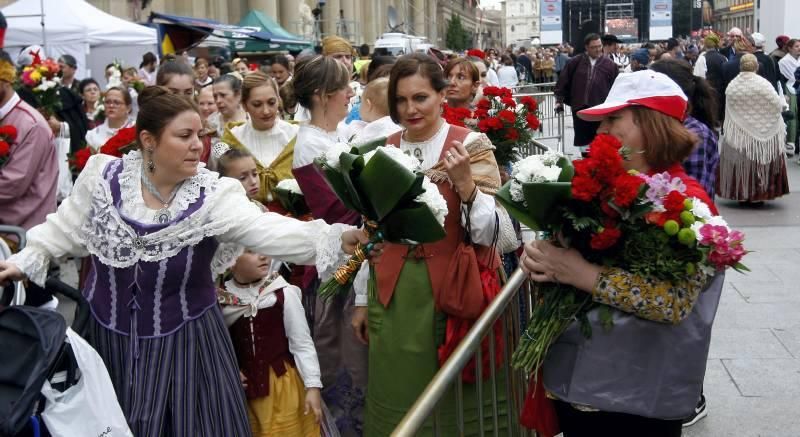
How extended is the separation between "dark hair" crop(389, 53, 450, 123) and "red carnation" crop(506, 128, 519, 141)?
240cm

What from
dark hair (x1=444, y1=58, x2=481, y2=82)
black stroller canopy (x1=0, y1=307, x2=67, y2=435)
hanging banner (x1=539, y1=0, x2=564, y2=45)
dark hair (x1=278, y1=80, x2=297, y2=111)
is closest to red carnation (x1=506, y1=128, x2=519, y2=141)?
dark hair (x1=444, y1=58, x2=481, y2=82)

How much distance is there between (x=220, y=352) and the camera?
392 cm

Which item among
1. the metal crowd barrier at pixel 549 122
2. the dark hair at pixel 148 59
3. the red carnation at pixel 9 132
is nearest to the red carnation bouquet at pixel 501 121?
the red carnation at pixel 9 132

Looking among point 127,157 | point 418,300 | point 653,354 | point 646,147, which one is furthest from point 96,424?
point 646,147

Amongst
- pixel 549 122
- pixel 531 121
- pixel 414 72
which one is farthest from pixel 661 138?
pixel 549 122

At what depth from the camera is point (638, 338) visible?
Answer: 10.2 feet

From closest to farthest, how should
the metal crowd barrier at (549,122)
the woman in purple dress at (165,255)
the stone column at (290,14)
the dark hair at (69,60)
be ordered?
the woman in purple dress at (165,255)
the dark hair at (69,60)
the metal crowd barrier at (549,122)
the stone column at (290,14)

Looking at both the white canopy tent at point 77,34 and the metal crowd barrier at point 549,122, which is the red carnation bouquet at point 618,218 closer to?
the white canopy tent at point 77,34

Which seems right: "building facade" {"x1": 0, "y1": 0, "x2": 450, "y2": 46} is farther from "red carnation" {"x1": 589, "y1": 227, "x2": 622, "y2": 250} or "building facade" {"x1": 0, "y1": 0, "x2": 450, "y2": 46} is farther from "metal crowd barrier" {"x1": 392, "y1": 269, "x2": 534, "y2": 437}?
"red carnation" {"x1": 589, "y1": 227, "x2": 622, "y2": 250}

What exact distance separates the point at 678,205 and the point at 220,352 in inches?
78.1

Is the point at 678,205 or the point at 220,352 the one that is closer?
the point at 678,205

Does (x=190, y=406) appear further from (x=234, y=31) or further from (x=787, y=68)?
(x=234, y=31)

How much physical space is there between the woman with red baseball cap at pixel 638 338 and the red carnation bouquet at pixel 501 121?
3343mm

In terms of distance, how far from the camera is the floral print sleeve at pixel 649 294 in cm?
295
